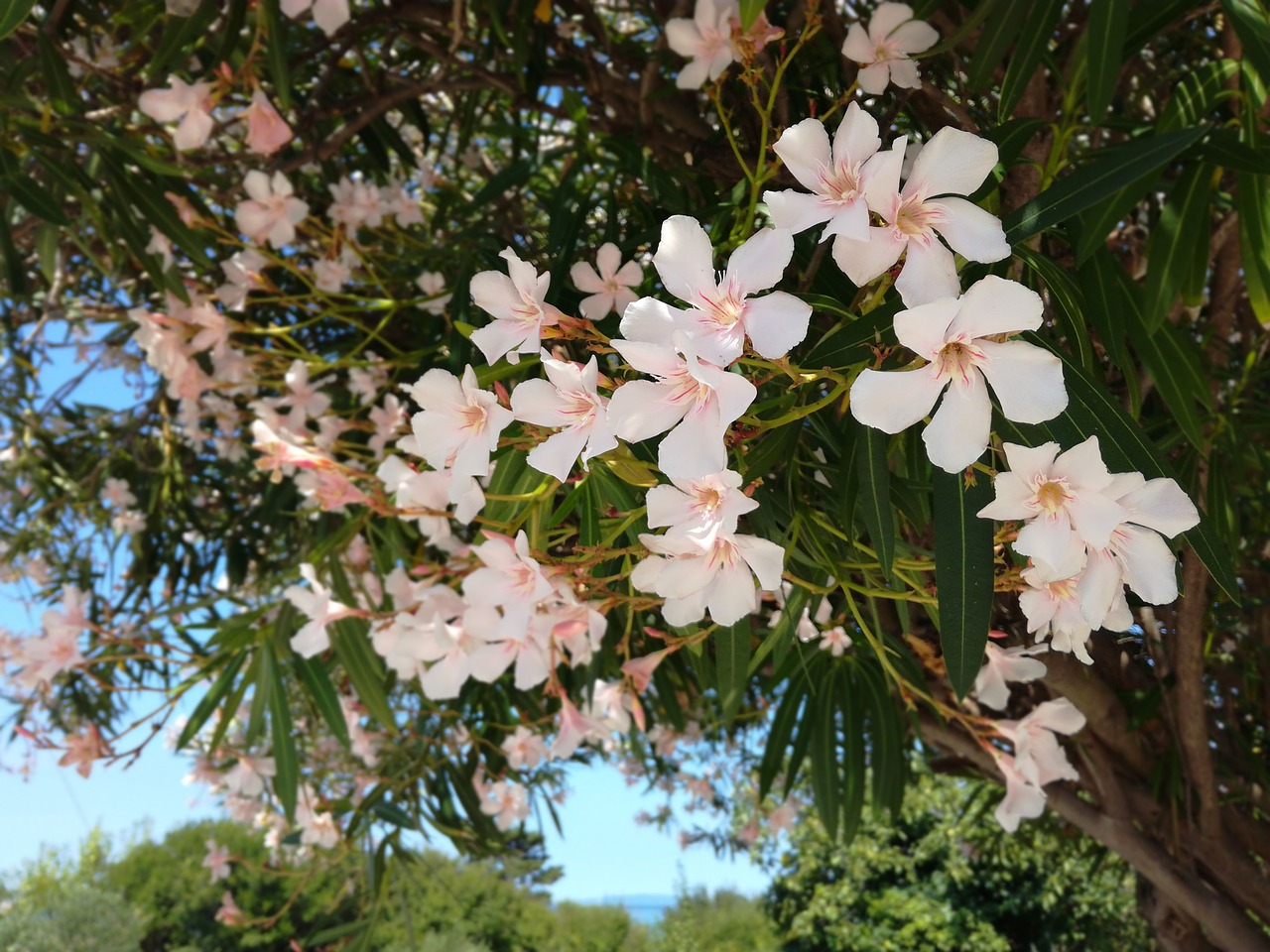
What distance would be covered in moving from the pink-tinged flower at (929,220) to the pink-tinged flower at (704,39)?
1.79 ft

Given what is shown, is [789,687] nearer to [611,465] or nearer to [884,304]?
[611,465]

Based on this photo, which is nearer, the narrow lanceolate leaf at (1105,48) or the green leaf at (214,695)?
the narrow lanceolate leaf at (1105,48)

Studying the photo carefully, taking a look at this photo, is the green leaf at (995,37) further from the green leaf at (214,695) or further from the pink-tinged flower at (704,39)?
the green leaf at (214,695)

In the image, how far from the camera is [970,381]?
1.72 ft

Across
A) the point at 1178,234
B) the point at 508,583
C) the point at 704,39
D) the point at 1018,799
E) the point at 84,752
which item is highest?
the point at 704,39

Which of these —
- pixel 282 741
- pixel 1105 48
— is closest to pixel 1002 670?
pixel 1105 48

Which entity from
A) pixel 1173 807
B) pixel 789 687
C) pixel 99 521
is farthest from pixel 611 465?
pixel 99 521

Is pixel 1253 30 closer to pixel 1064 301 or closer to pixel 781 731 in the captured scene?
pixel 1064 301

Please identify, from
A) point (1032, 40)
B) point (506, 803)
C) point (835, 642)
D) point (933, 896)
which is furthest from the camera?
point (933, 896)

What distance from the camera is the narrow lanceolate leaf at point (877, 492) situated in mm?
635

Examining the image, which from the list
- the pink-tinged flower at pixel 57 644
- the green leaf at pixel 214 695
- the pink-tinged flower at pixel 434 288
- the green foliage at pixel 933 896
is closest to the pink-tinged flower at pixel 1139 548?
the pink-tinged flower at pixel 434 288

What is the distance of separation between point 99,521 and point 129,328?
0.47 metres

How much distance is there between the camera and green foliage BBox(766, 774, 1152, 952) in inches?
236

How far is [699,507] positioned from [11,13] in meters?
0.80
